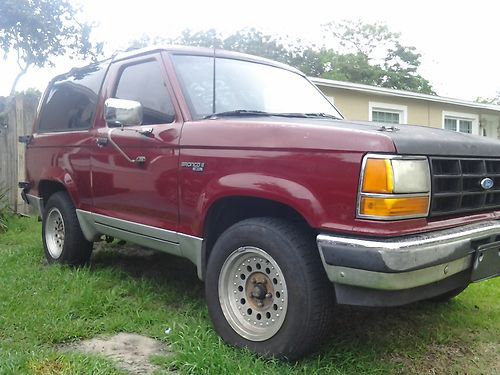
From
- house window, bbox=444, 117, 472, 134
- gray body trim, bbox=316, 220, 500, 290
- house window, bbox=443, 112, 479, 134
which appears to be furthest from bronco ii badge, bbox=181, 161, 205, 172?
house window, bbox=444, 117, 472, 134

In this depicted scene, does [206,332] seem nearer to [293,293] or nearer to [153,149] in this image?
[293,293]

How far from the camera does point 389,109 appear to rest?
15.1 meters

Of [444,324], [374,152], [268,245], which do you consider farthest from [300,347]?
[444,324]

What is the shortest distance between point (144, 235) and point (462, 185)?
229cm

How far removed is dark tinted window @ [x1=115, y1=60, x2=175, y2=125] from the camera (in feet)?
12.2

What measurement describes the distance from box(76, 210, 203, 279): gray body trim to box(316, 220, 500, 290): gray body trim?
3.59ft

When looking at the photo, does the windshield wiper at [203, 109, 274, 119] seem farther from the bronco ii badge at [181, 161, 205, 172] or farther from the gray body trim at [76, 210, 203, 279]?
→ the gray body trim at [76, 210, 203, 279]

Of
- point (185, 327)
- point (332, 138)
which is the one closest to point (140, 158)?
point (185, 327)

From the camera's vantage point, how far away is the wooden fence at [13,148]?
8.11m

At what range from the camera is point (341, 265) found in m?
2.53

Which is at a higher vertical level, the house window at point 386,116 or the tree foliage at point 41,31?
the tree foliage at point 41,31

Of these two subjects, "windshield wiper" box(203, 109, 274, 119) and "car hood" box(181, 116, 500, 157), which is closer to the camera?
"car hood" box(181, 116, 500, 157)

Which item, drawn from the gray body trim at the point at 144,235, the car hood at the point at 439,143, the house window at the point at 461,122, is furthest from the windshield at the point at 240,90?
the house window at the point at 461,122

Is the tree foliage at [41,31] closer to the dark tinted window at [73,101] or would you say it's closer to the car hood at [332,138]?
the dark tinted window at [73,101]
